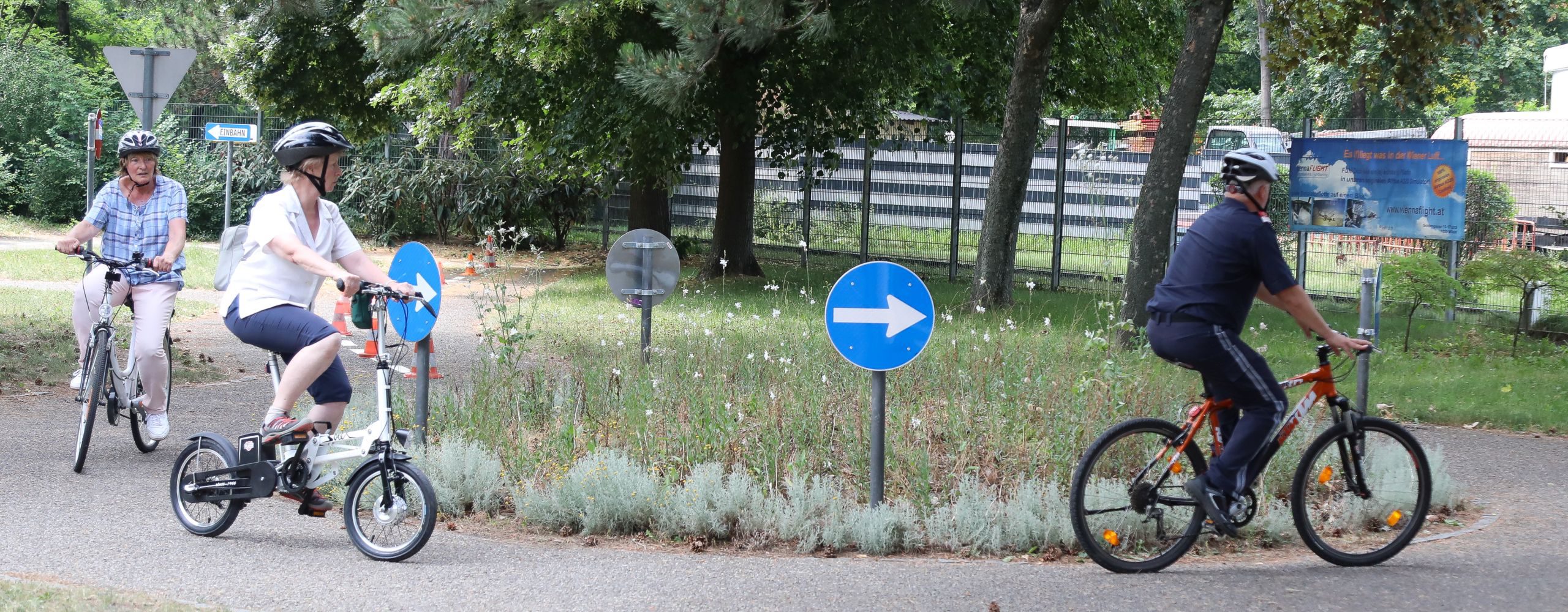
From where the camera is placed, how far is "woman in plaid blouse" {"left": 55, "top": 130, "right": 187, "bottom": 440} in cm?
748

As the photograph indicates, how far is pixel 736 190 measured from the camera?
19.0m


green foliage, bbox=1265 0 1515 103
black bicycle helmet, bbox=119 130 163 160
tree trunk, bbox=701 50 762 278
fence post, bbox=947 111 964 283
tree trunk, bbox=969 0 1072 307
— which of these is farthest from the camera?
fence post, bbox=947 111 964 283

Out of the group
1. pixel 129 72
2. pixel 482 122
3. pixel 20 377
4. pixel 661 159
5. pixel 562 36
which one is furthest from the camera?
pixel 482 122

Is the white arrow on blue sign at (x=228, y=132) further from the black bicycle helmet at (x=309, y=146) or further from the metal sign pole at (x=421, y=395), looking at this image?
the black bicycle helmet at (x=309, y=146)

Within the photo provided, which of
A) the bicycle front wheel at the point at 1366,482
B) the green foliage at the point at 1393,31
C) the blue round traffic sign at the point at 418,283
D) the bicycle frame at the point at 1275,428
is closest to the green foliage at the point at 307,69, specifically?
the green foliage at the point at 1393,31

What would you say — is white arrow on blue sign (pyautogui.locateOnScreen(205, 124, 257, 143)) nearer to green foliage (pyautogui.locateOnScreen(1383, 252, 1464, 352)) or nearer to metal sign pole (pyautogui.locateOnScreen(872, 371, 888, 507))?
green foliage (pyautogui.locateOnScreen(1383, 252, 1464, 352))

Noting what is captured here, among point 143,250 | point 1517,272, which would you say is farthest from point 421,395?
point 1517,272

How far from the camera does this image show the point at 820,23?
43.4 feet

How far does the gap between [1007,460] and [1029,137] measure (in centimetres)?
820

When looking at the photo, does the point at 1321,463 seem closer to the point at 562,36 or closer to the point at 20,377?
the point at 20,377

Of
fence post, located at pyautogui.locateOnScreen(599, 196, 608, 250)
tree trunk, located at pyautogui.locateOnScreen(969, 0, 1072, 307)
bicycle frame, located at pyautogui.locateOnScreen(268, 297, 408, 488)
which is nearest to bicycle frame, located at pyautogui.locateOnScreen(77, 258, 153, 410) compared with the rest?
bicycle frame, located at pyautogui.locateOnScreen(268, 297, 408, 488)

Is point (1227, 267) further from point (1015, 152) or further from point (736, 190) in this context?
point (736, 190)

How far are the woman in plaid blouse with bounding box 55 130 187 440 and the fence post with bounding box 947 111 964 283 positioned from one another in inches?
535

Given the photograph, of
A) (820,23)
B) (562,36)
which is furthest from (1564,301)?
(562,36)
